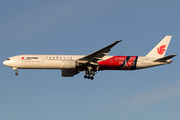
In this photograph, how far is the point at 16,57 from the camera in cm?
4738

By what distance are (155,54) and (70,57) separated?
48.7 ft

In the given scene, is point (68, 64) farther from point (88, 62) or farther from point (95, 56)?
point (95, 56)

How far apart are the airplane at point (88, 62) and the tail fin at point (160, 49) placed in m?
0.90

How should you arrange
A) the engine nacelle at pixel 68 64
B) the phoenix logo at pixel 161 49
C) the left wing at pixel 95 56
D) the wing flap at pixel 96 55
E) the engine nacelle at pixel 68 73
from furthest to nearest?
the phoenix logo at pixel 161 49 < the engine nacelle at pixel 68 73 < the engine nacelle at pixel 68 64 < the left wing at pixel 95 56 < the wing flap at pixel 96 55

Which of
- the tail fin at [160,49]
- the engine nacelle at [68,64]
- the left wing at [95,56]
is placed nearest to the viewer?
the left wing at [95,56]

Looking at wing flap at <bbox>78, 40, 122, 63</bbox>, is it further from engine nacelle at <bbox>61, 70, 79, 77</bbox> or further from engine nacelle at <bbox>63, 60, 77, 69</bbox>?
engine nacelle at <bbox>61, 70, 79, 77</bbox>

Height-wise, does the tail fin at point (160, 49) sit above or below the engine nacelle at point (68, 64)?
above


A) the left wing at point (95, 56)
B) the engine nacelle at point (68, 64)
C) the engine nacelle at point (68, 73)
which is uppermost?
the left wing at point (95, 56)

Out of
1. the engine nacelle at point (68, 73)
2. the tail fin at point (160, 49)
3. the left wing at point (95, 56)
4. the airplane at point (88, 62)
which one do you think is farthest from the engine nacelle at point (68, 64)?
the tail fin at point (160, 49)

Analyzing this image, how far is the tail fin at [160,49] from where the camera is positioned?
51.5m

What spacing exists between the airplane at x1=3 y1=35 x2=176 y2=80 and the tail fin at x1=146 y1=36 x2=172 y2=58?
90cm

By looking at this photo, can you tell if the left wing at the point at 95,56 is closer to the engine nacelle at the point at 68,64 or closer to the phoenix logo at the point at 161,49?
the engine nacelle at the point at 68,64

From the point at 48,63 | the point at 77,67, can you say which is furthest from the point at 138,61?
the point at 48,63

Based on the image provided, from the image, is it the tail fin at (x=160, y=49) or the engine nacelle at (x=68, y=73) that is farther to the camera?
Result: the tail fin at (x=160, y=49)
